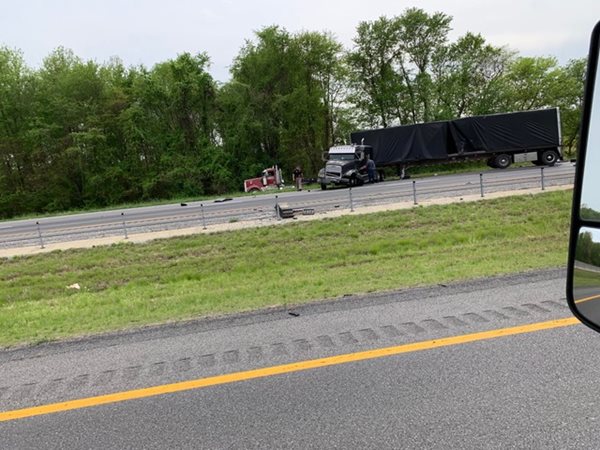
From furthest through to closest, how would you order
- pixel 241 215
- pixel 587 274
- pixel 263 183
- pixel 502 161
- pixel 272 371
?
1. pixel 263 183
2. pixel 502 161
3. pixel 241 215
4. pixel 272 371
5. pixel 587 274

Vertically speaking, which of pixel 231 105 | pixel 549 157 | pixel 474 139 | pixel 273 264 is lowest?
pixel 273 264

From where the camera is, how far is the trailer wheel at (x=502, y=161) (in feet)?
108

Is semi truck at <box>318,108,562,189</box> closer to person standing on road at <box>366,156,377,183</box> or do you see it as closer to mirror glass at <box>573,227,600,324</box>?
person standing on road at <box>366,156,377,183</box>

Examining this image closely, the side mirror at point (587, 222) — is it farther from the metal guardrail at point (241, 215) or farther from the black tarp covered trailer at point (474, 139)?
the black tarp covered trailer at point (474, 139)

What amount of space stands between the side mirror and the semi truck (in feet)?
94.0

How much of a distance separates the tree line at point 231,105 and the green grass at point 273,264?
30726 mm

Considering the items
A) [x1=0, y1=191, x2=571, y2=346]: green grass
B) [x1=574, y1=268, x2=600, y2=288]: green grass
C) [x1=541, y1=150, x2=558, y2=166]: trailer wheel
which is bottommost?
[x1=0, y1=191, x2=571, y2=346]: green grass

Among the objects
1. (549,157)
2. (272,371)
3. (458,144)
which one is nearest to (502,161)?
(549,157)

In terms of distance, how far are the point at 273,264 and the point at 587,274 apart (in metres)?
9.35

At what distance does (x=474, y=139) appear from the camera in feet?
108

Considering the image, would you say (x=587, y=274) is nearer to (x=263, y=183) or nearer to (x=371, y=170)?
(x=371, y=170)

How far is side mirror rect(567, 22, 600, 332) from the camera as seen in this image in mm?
1582

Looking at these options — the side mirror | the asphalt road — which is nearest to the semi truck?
the asphalt road

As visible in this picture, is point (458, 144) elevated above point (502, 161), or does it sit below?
above
